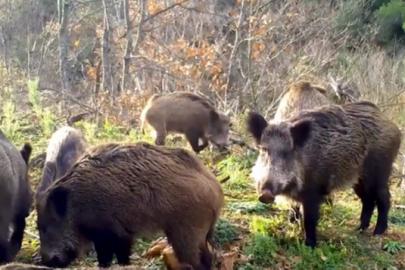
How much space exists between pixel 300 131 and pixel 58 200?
2.36 m

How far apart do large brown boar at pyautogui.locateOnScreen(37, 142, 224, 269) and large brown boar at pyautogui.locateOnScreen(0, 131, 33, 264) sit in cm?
26

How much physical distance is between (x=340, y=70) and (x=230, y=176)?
11.8 m

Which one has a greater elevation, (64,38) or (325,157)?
(325,157)

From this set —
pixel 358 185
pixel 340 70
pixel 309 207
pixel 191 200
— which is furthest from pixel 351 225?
pixel 340 70

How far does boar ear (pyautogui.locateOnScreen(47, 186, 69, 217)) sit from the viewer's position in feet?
17.8

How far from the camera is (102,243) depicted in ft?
18.3

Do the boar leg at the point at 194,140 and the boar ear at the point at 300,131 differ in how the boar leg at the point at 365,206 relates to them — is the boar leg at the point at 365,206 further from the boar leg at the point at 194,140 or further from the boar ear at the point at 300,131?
the boar leg at the point at 194,140

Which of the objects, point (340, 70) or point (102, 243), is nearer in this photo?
point (102, 243)

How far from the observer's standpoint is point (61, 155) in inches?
271

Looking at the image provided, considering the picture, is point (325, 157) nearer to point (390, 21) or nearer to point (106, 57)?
point (106, 57)

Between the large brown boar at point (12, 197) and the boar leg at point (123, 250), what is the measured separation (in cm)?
81

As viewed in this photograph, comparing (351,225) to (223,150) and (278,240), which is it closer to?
(278,240)

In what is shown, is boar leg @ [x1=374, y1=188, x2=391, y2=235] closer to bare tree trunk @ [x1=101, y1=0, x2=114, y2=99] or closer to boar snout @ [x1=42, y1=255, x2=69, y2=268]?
boar snout @ [x1=42, y1=255, x2=69, y2=268]

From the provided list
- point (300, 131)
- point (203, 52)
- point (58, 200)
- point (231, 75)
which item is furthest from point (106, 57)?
point (58, 200)
